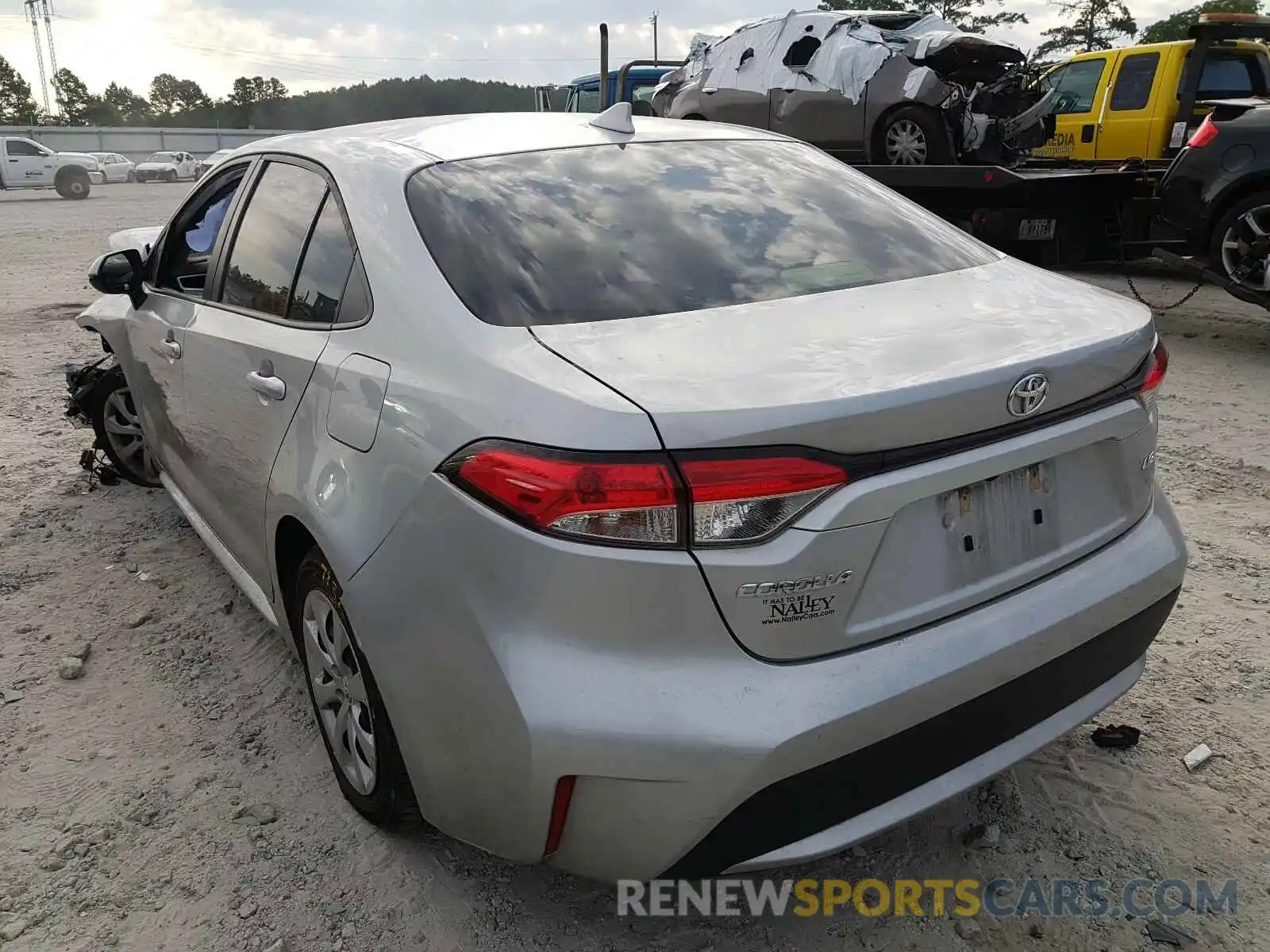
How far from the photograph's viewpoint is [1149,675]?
9.93 feet

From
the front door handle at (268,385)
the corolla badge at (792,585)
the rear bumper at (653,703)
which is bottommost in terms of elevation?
the rear bumper at (653,703)

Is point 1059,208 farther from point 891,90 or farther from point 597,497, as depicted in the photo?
point 597,497

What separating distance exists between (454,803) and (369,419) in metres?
0.79

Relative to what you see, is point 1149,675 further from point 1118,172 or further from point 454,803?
point 1118,172

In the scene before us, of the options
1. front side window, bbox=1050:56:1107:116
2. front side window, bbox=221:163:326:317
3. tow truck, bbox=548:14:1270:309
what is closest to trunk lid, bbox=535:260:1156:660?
front side window, bbox=221:163:326:317

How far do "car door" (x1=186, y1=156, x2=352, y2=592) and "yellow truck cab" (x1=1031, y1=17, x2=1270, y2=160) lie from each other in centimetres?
943

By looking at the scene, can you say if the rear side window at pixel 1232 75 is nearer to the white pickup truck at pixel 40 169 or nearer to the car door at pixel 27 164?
the white pickup truck at pixel 40 169

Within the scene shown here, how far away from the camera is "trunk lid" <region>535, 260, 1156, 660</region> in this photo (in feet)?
5.39

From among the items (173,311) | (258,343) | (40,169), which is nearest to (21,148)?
(40,169)

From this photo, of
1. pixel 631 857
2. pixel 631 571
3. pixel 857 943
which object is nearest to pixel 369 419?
pixel 631 571

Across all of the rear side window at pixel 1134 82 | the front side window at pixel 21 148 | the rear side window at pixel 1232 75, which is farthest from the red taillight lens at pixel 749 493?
the front side window at pixel 21 148

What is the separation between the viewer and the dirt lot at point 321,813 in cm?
217

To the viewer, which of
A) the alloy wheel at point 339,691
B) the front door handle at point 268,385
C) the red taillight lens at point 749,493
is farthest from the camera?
the front door handle at point 268,385

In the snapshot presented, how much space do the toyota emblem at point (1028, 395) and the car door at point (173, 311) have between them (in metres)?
2.46
